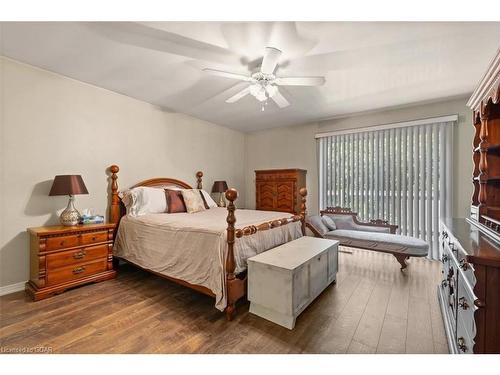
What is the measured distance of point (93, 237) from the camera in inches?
107

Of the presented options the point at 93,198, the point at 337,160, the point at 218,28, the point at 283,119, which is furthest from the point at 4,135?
the point at 337,160

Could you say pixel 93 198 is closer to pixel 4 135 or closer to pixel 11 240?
pixel 11 240

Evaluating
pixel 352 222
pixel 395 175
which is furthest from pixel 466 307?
pixel 395 175

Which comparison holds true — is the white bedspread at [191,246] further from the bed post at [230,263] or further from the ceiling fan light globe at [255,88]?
the ceiling fan light globe at [255,88]

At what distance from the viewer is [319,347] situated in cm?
160

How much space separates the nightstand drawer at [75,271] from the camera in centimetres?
240

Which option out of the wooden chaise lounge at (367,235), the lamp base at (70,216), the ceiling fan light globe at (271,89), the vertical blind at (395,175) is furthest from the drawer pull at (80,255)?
the vertical blind at (395,175)

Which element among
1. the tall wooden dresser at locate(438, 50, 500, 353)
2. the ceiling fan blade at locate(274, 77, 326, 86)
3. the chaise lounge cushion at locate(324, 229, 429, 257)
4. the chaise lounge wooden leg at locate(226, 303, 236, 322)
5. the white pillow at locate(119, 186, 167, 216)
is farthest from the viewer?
the white pillow at locate(119, 186, 167, 216)

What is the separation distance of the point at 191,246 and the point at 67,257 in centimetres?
149

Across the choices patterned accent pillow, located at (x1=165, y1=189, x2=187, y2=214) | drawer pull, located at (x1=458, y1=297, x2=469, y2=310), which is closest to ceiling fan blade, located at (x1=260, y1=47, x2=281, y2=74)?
drawer pull, located at (x1=458, y1=297, x2=469, y2=310)

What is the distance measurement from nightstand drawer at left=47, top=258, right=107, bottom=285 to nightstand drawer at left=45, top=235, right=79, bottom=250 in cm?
24

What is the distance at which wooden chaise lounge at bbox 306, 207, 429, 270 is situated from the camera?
3.02 meters

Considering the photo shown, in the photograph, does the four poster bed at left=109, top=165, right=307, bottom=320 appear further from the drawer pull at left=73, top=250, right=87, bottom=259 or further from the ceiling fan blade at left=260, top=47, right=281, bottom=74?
the ceiling fan blade at left=260, top=47, right=281, bottom=74
